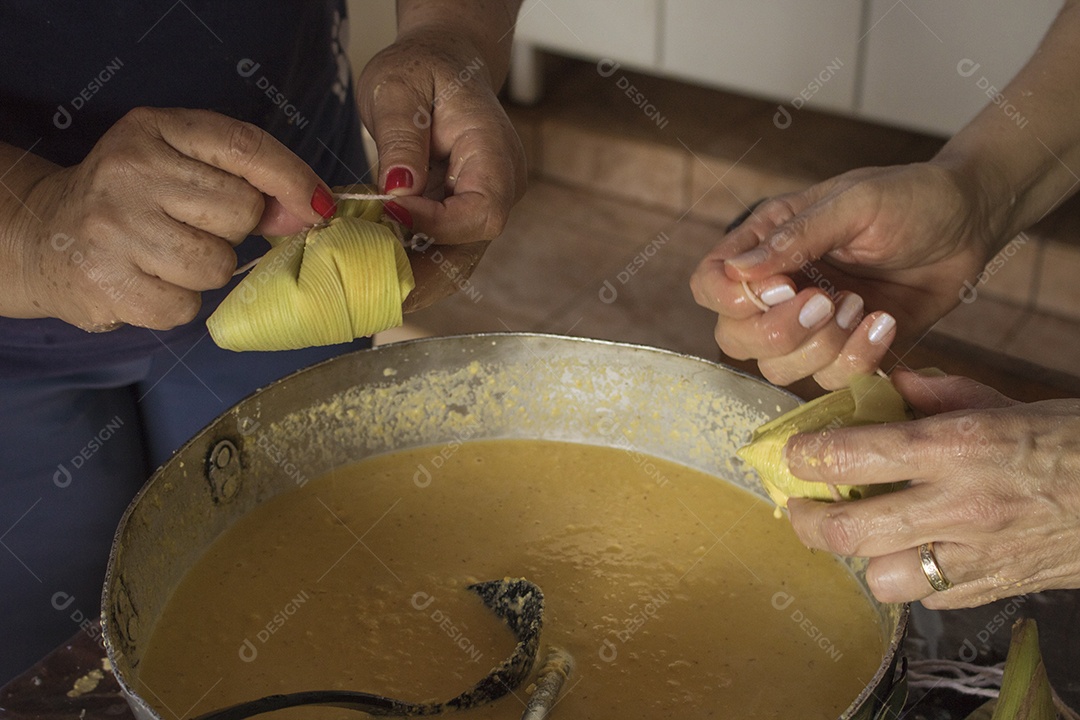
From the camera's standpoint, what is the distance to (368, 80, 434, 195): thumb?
117 cm

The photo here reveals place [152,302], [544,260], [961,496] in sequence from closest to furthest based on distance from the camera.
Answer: [961,496], [152,302], [544,260]

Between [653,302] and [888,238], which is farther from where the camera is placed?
[653,302]

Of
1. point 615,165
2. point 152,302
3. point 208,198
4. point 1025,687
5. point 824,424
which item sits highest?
point 208,198

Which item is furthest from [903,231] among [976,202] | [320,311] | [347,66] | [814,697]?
[347,66]

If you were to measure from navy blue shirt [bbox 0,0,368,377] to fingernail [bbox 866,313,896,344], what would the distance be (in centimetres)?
74

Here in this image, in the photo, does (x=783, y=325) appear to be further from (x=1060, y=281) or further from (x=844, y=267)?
(x=1060, y=281)

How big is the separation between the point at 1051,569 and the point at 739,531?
351mm

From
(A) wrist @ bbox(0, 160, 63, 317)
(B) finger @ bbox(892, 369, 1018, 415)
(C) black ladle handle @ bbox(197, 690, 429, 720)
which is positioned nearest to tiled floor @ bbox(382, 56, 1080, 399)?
(B) finger @ bbox(892, 369, 1018, 415)

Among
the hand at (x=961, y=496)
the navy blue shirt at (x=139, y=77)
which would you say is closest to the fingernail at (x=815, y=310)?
the hand at (x=961, y=496)

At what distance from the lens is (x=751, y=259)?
116 cm

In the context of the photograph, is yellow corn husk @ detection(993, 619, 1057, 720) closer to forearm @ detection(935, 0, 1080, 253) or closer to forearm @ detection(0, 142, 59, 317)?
forearm @ detection(935, 0, 1080, 253)

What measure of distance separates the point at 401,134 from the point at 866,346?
56cm

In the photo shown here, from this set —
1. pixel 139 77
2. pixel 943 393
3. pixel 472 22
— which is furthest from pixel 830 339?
pixel 139 77

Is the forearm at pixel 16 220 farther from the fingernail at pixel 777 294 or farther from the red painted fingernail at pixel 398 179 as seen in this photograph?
the fingernail at pixel 777 294
